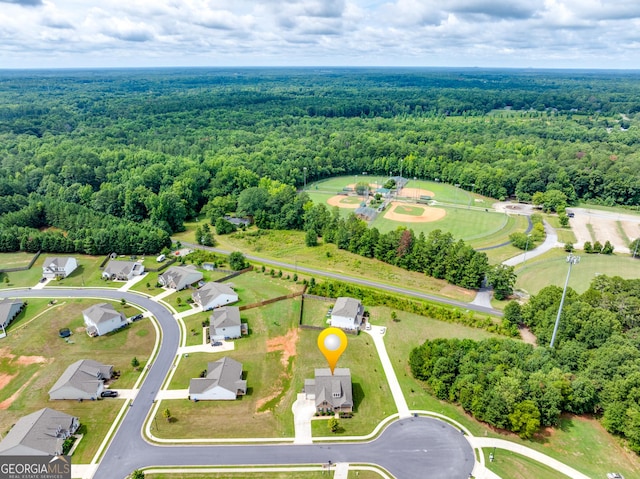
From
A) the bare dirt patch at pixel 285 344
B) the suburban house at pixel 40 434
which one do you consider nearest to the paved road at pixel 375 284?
the bare dirt patch at pixel 285 344

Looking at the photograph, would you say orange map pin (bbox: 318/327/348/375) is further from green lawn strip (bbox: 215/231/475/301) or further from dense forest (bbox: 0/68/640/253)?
dense forest (bbox: 0/68/640/253)

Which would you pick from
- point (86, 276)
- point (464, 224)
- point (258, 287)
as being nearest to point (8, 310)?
point (86, 276)

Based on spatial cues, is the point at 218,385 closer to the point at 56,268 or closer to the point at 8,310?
the point at 8,310

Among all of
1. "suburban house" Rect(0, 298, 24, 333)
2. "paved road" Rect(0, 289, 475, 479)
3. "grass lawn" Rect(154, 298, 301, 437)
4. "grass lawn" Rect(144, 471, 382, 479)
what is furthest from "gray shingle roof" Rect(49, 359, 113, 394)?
"suburban house" Rect(0, 298, 24, 333)

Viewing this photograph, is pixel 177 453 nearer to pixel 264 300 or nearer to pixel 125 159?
pixel 264 300

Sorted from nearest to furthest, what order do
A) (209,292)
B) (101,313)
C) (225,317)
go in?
(225,317) → (101,313) → (209,292)

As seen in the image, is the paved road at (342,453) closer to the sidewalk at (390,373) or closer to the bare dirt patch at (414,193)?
the sidewalk at (390,373)
